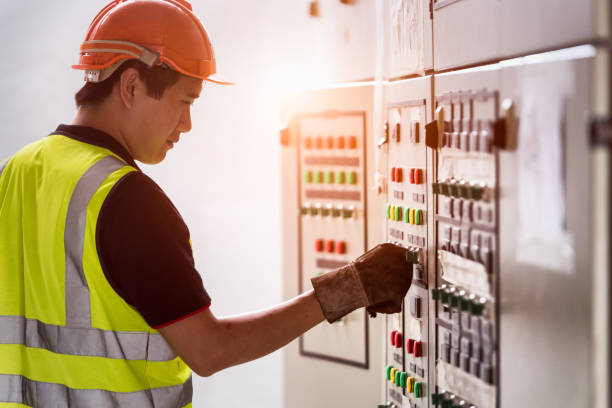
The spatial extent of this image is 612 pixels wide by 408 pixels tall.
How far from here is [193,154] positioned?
114 inches

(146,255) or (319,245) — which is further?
(319,245)

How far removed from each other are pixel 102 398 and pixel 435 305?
64 centimetres

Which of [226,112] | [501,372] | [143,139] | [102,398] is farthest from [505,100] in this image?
[226,112]

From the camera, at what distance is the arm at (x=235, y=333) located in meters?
1.21

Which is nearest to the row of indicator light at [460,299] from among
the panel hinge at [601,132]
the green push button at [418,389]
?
the green push button at [418,389]

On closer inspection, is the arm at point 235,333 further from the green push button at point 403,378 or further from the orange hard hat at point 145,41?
the orange hard hat at point 145,41

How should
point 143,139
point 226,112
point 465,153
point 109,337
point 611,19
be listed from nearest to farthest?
point 611,19 < point 465,153 < point 109,337 < point 143,139 < point 226,112

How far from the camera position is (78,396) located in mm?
1273

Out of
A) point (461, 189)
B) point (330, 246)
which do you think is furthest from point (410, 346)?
point (330, 246)

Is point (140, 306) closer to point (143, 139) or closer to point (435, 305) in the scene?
point (143, 139)

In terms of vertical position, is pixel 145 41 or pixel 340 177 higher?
pixel 145 41

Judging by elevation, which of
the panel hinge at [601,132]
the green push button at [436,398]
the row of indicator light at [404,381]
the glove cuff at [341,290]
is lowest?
the row of indicator light at [404,381]

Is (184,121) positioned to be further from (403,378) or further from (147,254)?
(403,378)

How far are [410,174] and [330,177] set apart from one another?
0.52 metres
